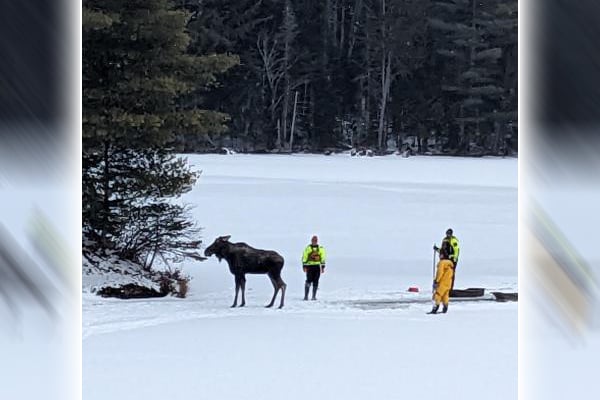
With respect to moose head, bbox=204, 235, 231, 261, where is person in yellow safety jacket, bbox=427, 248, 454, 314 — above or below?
below

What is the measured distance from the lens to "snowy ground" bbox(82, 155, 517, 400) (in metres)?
6.08

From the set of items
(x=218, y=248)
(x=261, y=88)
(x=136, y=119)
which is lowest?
(x=218, y=248)

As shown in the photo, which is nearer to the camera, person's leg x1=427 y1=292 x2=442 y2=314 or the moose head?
person's leg x1=427 y1=292 x2=442 y2=314

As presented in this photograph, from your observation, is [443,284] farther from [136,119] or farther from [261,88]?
[261,88]

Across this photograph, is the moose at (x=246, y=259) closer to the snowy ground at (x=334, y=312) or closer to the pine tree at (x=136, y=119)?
the snowy ground at (x=334, y=312)

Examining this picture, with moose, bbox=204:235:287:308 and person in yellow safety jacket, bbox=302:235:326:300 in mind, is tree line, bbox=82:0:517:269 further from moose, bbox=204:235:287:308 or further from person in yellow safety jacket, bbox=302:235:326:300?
person in yellow safety jacket, bbox=302:235:326:300

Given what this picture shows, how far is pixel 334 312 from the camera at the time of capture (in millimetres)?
9656

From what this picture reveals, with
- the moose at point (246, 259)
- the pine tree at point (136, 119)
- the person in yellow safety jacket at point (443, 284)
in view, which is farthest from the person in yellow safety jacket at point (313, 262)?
the pine tree at point (136, 119)

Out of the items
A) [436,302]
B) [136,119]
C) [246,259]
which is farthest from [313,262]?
[136,119]

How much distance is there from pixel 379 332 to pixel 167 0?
6.03 metres

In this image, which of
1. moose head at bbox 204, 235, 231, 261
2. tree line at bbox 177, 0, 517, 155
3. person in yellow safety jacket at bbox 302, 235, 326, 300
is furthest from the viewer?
tree line at bbox 177, 0, 517, 155

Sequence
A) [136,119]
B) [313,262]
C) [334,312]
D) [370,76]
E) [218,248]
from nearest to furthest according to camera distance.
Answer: [334,312], [218,248], [313,262], [136,119], [370,76]

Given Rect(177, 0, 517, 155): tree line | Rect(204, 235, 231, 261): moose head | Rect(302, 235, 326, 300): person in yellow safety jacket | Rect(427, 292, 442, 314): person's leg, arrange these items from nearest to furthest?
Rect(427, 292, 442, 314): person's leg → Rect(204, 235, 231, 261): moose head → Rect(302, 235, 326, 300): person in yellow safety jacket → Rect(177, 0, 517, 155): tree line

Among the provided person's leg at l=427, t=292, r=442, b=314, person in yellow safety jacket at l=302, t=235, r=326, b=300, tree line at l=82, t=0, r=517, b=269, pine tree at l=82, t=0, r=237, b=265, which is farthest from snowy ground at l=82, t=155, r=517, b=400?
tree line at l=82, t=0, r=517, b=269
